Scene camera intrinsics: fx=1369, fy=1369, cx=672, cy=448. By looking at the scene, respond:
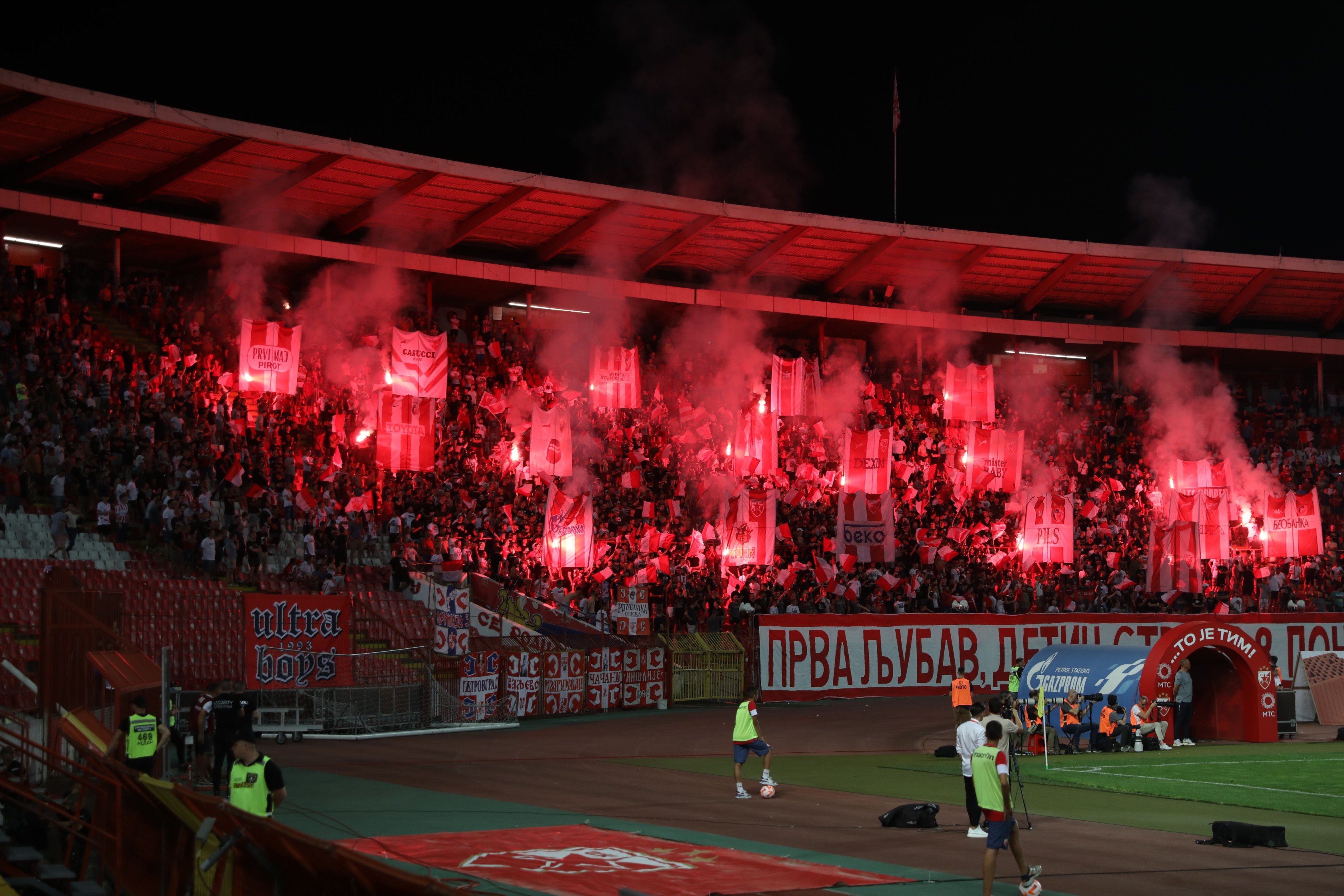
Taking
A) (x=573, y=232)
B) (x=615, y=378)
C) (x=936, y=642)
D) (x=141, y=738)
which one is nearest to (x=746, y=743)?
(x=141, y=738)

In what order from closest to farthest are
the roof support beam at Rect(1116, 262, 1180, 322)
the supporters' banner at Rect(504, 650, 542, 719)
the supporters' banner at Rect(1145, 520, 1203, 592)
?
the supporters' banner at Rect(504, 650, 542, 719)
the supporters' banner at Rect(1145, 520, 1203, 592)
the roof support beam at Rect(1116, 262, 1180, 322)

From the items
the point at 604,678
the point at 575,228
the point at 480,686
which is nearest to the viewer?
the point at 480,686

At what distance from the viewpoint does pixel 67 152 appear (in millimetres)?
32688

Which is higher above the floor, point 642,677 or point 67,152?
point 67,152

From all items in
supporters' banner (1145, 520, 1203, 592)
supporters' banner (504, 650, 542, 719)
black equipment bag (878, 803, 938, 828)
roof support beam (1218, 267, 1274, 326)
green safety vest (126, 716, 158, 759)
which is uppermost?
roof support beam (1218, 267, 1274, 326)

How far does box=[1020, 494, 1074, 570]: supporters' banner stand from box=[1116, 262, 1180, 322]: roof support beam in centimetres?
1271

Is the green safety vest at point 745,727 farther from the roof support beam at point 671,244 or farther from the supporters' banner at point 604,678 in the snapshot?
the roof support beam at point 671,244

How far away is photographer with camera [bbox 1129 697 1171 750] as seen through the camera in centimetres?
2305

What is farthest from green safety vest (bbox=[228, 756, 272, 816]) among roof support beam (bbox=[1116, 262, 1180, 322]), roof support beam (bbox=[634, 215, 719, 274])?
roof support beam (bbox=[1116, 262, 1180, 322])

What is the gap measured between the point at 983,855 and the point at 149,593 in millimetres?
15657

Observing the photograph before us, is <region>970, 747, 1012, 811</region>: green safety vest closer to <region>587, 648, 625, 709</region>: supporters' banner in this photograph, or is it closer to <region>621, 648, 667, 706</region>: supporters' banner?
<region>587, 648, 625, 709</region>: supporters' banner

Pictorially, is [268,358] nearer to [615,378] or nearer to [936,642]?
[615,378]

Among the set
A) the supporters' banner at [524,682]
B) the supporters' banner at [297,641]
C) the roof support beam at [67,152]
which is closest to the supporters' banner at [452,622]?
the supporters' banner at [524,682]

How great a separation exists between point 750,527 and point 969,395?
10295 millimetres
